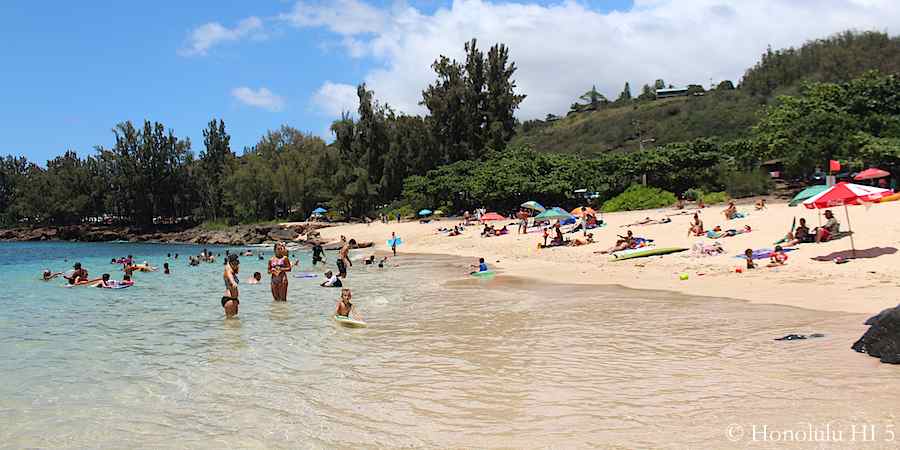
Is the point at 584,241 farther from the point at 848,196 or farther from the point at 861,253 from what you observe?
the point at 848,196

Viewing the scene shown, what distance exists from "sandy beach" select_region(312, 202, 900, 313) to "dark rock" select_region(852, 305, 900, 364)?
385 cm

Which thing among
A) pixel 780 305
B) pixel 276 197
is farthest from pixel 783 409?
pixel 276 197

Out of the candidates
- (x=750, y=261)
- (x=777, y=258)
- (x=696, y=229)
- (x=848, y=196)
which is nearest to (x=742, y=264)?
(x=750, y=261)

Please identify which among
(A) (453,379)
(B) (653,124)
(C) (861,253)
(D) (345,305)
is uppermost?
(B) (653,124)

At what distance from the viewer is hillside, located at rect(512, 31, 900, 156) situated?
Result: 214 feet

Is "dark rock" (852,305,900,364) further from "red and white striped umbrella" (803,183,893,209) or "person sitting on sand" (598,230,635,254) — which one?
"person sitting on sand" (598,230,635,254)

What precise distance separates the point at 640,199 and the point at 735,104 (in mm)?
45637

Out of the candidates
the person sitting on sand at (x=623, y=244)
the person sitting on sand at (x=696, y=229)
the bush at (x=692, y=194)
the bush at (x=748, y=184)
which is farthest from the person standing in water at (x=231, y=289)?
the bush at (x=748, y=184)

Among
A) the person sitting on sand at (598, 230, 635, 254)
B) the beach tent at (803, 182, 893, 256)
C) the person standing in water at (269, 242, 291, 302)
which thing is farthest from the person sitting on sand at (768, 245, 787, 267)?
the person standing in water at (269, 242, 291, 302)

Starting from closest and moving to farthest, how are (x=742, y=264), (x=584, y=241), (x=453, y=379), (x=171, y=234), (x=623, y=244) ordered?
1. (x=453, y=379)
2. (x=742, y=264)
3. (x=623, y=244)
4. (x=584, y=241)
5. (x=171, y=234)

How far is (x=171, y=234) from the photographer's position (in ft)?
244

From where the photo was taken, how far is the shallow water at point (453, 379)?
18.3 feet

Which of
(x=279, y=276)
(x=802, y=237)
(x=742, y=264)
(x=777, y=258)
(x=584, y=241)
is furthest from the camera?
(x=584, y=241)

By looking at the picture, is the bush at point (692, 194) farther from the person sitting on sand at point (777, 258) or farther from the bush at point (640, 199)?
the person sitting on sand at point (777, 258)
